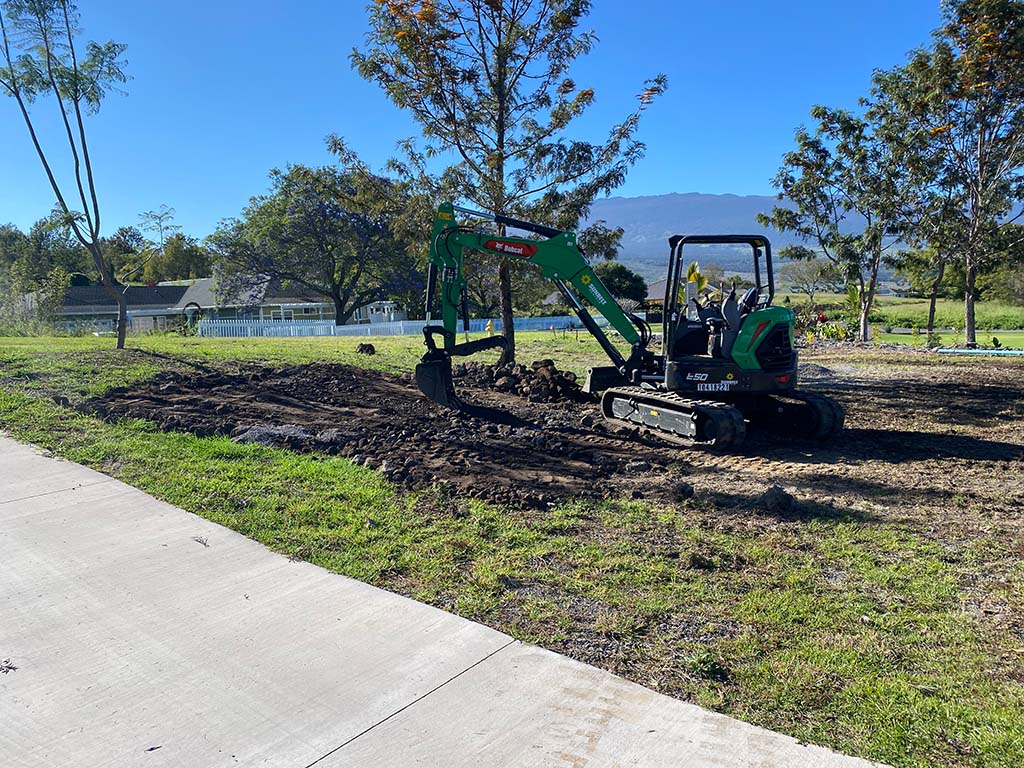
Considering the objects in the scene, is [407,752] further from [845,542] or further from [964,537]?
[964,537]

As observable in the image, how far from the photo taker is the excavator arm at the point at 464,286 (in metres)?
10.0

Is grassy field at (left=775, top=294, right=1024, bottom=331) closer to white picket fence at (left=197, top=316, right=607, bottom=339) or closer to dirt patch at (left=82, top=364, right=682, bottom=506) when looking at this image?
white picket fence at (left=197, top=316, right=607, bottom=339)

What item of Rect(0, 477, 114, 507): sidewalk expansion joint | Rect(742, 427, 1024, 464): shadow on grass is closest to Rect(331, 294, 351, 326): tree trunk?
Rect(742, 427, 1024, 464): shadow on grass

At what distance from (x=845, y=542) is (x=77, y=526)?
6.03 meters

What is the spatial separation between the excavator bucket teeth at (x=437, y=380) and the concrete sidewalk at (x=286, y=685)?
5.07 metres

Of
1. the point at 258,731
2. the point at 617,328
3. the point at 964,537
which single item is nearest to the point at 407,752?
the point at 258,731

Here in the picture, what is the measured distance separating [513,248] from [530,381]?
3.42 meters

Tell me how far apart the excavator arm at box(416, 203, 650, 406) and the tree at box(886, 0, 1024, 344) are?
641 inches

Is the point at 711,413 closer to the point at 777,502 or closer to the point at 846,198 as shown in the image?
the point at 777,502

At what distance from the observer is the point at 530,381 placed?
1319 centimetres

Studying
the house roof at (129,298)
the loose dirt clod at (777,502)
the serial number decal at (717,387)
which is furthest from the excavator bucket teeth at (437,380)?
the house roof at (129,298)

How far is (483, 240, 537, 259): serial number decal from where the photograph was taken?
401 inches

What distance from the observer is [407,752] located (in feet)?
10.0

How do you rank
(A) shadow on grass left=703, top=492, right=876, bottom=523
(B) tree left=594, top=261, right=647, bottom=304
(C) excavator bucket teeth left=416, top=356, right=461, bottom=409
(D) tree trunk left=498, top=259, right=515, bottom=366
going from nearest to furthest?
1. (A) shadow on grass left=703, top=492, right=876, bottom=523
2. (C) excavator bucket teeth left=416, top=356, right=461, bottom=409
3. (D) tree trunk left=498, top=259, right=515, bottom=366
4. (B) tree left=594, top=261, right=647, bottom=304
